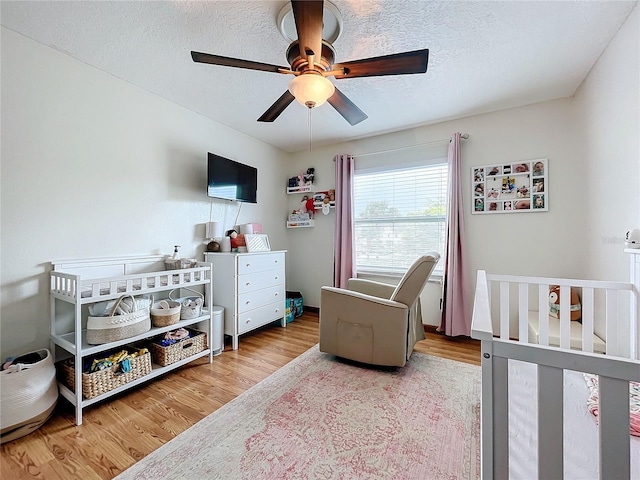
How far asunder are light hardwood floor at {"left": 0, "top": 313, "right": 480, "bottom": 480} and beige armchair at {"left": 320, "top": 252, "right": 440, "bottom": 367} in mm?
516

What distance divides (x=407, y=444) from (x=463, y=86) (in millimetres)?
2662

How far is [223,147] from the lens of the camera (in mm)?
3137

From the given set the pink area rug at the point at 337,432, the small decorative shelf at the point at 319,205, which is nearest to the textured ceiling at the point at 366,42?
the small decorative shelf at the point at 319,205

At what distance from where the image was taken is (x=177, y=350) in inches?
84.4

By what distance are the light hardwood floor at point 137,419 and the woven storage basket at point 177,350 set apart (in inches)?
5.3

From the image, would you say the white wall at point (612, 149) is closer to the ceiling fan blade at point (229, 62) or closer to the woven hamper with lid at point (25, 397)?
the ceiling fan blade at point (229, 62)

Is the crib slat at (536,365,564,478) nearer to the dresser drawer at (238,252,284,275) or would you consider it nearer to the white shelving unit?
the white shelving unit

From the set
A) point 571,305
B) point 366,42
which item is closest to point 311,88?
point 366,42

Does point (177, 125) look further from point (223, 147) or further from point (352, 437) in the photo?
point (352, 437)

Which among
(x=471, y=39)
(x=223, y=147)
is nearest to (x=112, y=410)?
(x=223, y=147)

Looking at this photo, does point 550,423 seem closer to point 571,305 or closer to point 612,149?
point 612,149

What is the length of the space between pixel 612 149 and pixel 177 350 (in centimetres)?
353

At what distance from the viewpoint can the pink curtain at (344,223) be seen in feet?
11.5

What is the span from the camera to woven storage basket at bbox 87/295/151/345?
5.66 ft
